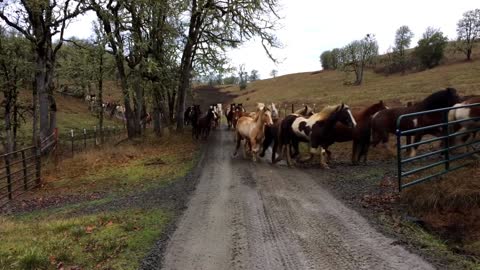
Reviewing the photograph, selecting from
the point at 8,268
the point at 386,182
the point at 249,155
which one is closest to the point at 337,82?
the point at 249,155

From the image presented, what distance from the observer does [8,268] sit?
5.44 meters

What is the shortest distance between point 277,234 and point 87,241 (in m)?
3.14

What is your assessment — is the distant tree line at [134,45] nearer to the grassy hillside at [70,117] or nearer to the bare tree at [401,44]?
the grassy hillside at [70,117]

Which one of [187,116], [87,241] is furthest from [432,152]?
[187,116]

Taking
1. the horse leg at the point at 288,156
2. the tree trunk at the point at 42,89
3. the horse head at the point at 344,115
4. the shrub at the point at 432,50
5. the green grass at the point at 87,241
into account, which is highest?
the shrub at the point at 432,50

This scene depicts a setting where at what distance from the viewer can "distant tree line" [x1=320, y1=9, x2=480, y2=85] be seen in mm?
75562

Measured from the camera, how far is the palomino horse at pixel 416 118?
1096 cm

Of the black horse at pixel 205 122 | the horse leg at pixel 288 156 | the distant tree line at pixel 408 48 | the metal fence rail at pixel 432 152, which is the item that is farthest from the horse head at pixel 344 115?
the distant tree line at pixel 408 48

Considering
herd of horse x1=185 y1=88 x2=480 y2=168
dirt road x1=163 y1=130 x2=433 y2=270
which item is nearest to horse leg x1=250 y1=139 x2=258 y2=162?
herd of horse x1=185 y1=88 x2=480 y2=168

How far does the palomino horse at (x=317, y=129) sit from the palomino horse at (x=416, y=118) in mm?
1031

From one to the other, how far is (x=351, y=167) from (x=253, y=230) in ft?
21.2

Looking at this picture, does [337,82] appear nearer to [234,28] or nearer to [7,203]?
[234,28]

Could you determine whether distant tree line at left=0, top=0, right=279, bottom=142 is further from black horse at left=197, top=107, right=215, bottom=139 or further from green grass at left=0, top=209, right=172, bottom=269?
green grass at left=0, top=209, right=172, bottom=269

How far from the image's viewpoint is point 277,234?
20.9ft
